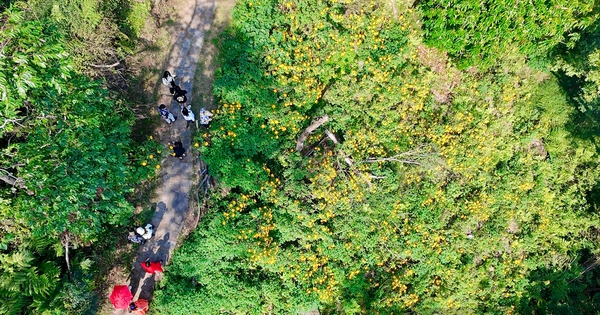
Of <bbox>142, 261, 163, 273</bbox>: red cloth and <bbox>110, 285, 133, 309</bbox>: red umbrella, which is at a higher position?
<bbox>142, 261, 163, 273</bbox>: red cloth

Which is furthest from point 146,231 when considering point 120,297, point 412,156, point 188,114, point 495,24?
point 495,24

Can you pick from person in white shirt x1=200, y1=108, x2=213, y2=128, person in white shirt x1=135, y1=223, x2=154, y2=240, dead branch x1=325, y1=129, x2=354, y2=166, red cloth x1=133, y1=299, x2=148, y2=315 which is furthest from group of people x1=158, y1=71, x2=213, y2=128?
red cloth x1=133, y1=299, x2=148, y2=315

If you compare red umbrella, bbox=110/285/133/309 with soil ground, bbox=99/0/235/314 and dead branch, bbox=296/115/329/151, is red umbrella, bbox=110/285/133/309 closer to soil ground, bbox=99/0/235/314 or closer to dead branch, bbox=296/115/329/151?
soil ground, bbox=99/0/235/314

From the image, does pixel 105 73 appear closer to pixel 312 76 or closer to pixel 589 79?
pixel 312 76

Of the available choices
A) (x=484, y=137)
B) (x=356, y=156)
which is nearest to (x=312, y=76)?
(x=356, y=156)

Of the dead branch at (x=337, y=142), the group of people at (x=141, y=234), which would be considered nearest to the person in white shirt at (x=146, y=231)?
the group of people at (x=141, y=234)

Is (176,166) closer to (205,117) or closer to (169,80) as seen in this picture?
(205,117)

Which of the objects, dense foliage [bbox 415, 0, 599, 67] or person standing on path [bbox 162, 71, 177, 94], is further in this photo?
person standing on path [bbox 162, 71, 177, 94]
